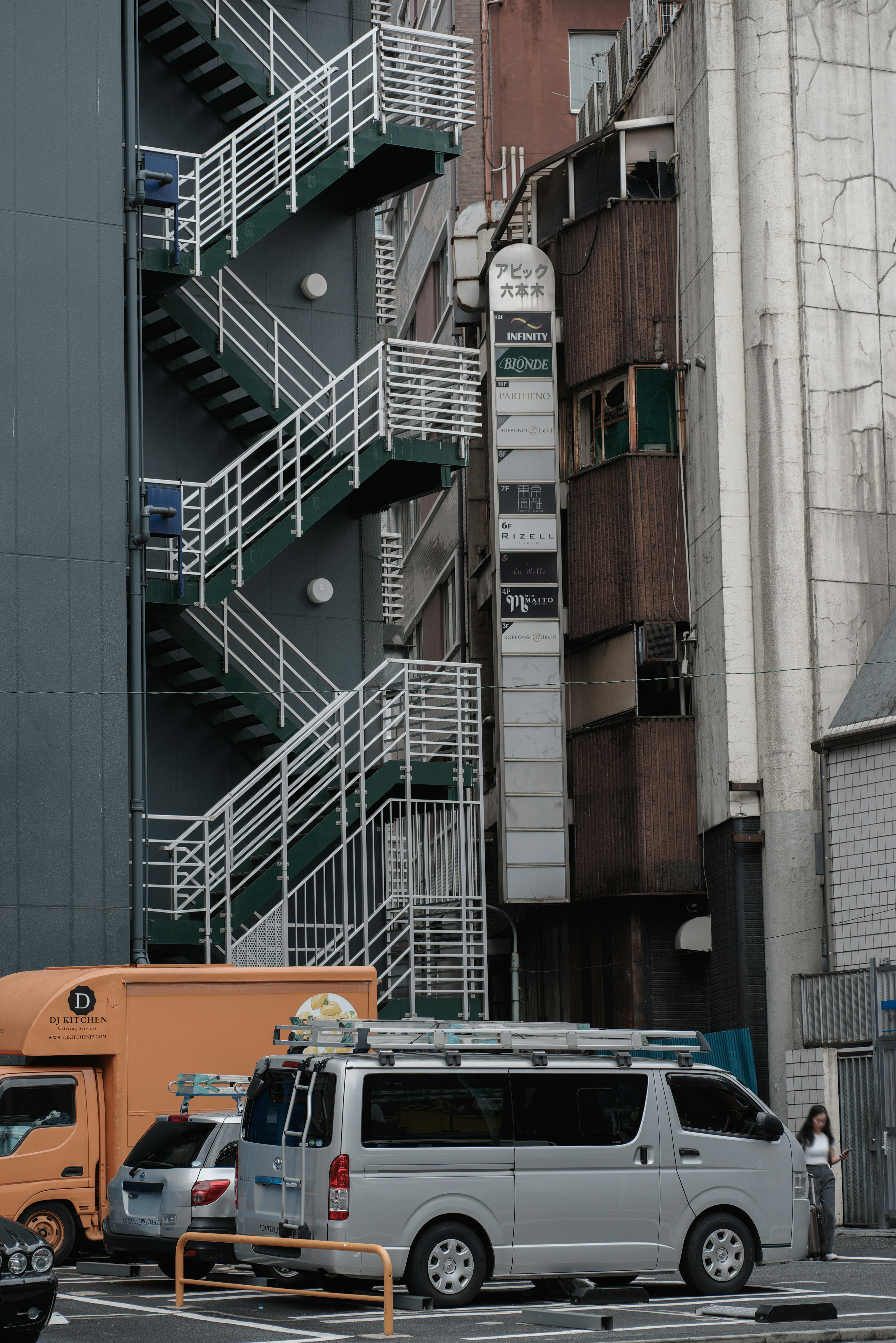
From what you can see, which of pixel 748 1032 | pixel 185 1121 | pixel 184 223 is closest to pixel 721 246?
pixel 184 223

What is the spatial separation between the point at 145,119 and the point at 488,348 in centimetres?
757

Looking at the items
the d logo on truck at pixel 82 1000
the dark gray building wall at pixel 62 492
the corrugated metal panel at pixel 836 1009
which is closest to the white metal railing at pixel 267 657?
the dark gray building wall at pixel 62 492

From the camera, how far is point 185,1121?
1633 centimetres

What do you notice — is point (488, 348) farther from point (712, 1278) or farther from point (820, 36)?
point (712, 1278)

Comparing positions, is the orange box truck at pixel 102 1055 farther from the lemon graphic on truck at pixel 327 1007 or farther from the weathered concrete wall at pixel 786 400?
the weathered concrete wall at pixel 786 400

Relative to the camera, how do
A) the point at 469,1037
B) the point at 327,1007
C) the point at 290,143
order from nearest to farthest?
1. the point at 469,1037
2. the point at 327,1007
3. the point at 290,143

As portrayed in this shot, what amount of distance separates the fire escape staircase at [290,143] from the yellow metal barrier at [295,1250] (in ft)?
42.5

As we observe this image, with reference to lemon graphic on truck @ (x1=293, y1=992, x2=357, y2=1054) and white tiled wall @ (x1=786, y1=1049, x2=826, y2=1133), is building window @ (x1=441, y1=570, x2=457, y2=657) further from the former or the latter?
lemon graphic on truck @ (x1=293, y1=992, x2=357, y2=1054)

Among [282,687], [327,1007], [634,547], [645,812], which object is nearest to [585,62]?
[634,547]

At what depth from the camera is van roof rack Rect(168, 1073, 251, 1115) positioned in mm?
16281

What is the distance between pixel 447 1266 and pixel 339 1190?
3.43 ft

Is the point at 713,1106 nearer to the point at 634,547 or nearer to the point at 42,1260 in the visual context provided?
the point at 42,1260

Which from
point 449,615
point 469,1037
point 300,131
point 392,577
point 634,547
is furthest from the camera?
point 449,615

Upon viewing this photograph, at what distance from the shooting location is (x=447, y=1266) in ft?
44.2
